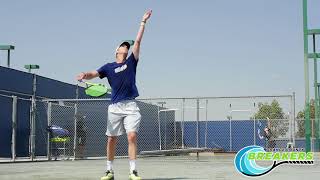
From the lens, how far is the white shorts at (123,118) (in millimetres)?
6841

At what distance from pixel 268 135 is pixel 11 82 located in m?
11.0

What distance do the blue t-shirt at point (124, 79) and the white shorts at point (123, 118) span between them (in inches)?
3.6

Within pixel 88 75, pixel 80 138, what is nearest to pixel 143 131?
pixel 80 138

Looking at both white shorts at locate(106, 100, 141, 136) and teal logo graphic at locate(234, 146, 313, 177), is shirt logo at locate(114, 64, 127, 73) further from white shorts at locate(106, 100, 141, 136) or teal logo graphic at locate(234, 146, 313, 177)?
teal logo graphic at locate(234, 146, 313, 177)

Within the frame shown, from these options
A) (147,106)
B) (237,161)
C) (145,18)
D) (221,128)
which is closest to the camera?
(145,18)

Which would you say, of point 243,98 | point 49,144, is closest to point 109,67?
point 243,98

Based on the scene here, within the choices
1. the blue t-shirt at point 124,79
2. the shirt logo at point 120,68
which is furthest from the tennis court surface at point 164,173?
the shirt logo at point 120,68

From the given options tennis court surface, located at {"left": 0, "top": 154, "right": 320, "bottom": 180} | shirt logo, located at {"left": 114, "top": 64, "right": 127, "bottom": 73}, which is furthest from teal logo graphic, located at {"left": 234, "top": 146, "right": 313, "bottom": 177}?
shirt logo, located at {"left": 114, "top": 64, "right": 127, "bottom": 73}

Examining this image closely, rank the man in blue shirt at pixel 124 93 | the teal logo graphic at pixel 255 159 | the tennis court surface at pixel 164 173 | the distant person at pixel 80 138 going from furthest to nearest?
1. the distant person at pixel 80 138
2. the teal logo graphic at pixel 255 159
3. the tennis court surface at pixel 164 173
4. the man in blue shirt at pixel 124 93

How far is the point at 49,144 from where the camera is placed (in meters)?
18.0

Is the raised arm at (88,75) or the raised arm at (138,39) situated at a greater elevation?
the raised arm at (138,39)

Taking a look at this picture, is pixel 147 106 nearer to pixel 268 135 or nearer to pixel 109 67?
pixel 268 135

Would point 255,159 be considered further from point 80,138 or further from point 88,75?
point 80,138

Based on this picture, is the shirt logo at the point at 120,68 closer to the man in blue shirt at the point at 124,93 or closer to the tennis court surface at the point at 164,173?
the man in blue shirt at the point at 124,93
